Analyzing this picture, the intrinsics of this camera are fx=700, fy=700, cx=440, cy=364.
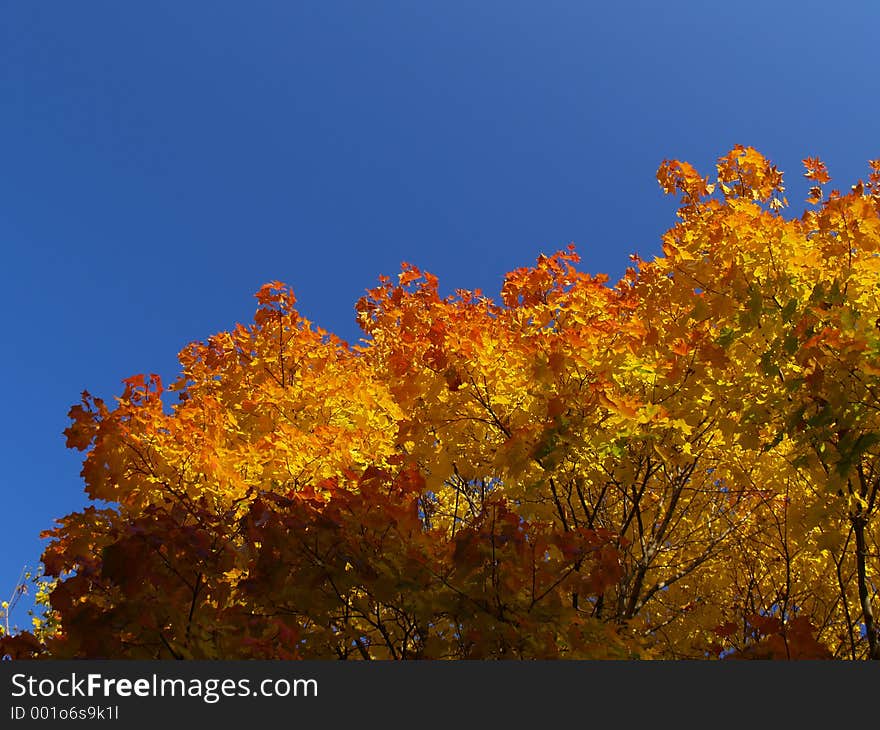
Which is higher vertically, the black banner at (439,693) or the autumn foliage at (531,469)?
the autumn foliage at (531,469)

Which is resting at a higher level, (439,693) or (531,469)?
(531,469)

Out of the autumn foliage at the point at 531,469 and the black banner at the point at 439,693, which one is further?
the autumn foliage at the point at 531,469

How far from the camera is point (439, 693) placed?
4.30 m

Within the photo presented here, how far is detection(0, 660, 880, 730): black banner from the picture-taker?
4.21 meters

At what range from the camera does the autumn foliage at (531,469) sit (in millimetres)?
5391

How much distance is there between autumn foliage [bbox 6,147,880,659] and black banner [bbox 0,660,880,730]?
0.50 metres

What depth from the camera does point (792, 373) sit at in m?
7.19

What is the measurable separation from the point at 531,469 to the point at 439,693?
13.8 ft

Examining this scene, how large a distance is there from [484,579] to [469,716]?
47.5 inches

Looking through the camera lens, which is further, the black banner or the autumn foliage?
the autumn foliage

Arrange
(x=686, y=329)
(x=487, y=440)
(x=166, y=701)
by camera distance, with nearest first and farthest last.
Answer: (x=166, y=701) < (x=686, y=329) < (x=487, y=440)

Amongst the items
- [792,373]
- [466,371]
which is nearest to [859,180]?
[792,373]

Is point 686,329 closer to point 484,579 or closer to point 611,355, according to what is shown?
point 611,355

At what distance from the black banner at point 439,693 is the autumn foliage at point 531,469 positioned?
501 millimetres
